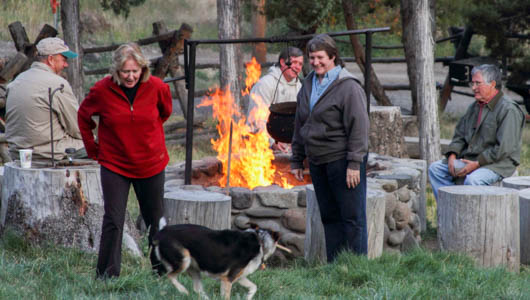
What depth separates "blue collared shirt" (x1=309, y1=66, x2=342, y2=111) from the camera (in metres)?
5.08

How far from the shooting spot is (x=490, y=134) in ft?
22.7

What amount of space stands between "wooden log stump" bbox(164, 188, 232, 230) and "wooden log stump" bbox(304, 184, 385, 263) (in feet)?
2.23

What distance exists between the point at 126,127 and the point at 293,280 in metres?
1.50

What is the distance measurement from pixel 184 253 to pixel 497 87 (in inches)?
158

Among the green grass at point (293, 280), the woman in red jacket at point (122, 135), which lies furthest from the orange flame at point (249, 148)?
the woman in red jacket at point (122, 135)

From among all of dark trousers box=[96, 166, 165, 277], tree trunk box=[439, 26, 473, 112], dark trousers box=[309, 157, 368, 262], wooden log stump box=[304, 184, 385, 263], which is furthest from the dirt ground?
dark trousers box=[96, 166, 165, 277]

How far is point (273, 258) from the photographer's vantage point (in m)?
6.93

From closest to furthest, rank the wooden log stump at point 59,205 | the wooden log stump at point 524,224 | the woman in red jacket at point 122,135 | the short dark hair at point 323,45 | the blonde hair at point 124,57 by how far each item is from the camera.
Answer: the blonde hair at point 124,57 → the woman in red jacket at point 122,135 → the short dark hair at point 323,45 → the wooden log stump at point 59,205 → the wooden log stump at point 524,224

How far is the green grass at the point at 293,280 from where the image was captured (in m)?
4.49

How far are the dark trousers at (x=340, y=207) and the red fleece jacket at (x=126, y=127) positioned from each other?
119 cm

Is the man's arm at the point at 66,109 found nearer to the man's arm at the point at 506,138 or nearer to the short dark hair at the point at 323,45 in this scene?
the short dark hair at the point at 323,45

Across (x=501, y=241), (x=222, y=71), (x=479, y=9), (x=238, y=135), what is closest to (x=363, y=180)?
(x=501, y=241)

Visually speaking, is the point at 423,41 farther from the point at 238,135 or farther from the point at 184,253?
the point at 184,253

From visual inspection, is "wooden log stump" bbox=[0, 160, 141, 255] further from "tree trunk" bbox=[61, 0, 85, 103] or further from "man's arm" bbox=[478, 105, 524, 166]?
"tree trunk" bbox=[61, 0, 85, 103]
